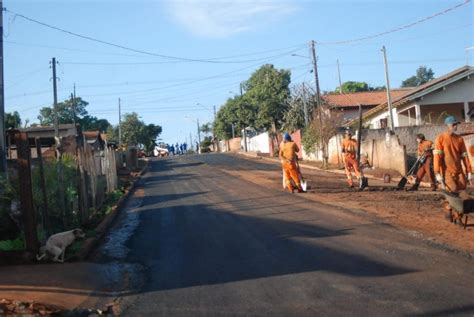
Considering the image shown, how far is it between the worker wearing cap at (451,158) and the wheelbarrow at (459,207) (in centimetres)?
41

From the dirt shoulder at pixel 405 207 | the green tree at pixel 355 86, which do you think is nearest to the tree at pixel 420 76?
the green tree at pixel 355 86

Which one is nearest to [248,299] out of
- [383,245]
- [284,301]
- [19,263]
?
[284,301]

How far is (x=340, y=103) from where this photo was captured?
47656mm

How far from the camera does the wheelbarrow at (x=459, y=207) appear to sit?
9.71 meters

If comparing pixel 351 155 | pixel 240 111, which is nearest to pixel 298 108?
pixel 240 111

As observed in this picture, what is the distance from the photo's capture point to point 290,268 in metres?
7.90

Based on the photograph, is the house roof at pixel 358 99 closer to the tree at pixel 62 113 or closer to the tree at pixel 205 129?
the tree at pixel 62 113

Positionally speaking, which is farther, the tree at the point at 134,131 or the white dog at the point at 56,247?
the tree at the point at 134,131

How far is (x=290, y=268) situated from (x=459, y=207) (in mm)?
3627

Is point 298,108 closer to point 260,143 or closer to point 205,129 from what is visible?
point 260,143

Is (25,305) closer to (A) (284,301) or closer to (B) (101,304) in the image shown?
(B) (101,304)

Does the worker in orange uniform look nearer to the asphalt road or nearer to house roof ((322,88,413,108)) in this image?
the asphalt road

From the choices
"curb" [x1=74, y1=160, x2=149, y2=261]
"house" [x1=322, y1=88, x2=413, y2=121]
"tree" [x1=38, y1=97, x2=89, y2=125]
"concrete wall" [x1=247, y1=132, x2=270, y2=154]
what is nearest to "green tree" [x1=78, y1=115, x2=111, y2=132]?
"tree" [x1=38, y1=97, x2=89, y2=125]

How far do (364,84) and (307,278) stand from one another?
74709mm
